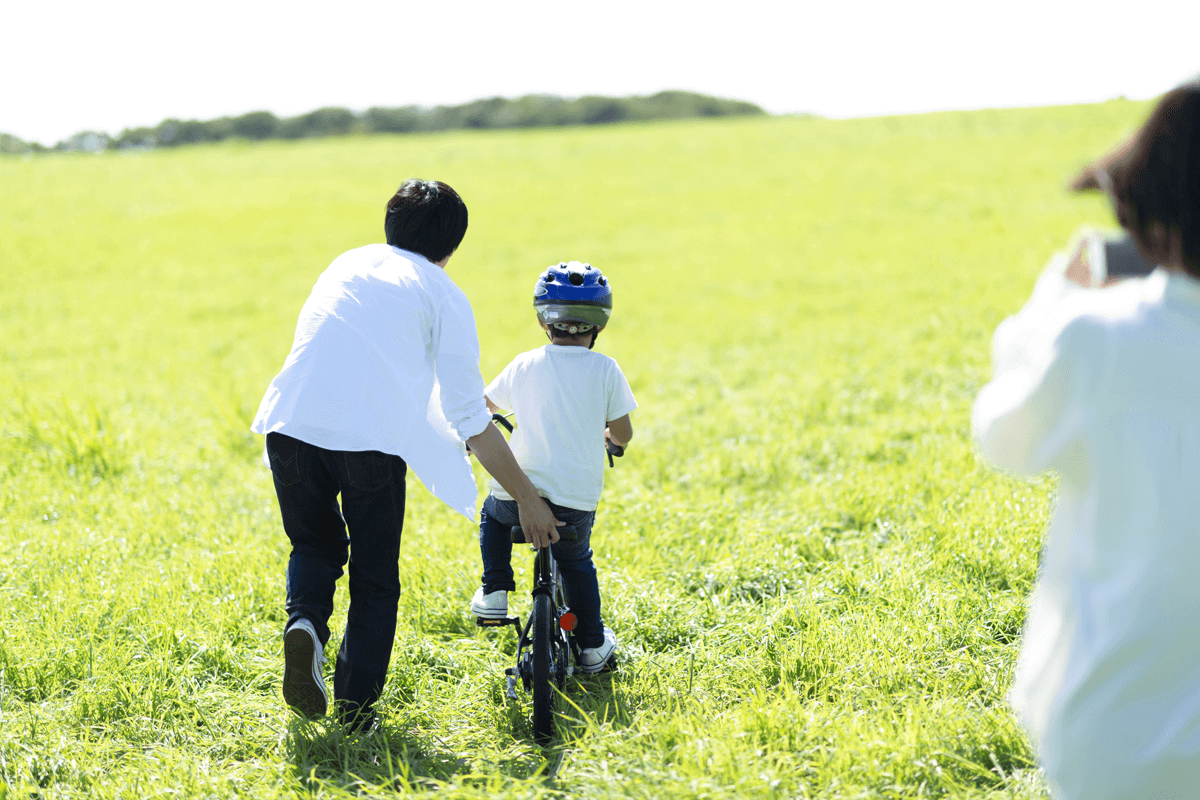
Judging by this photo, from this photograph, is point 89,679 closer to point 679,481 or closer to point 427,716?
point 427,716

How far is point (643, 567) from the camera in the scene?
17.5 ft

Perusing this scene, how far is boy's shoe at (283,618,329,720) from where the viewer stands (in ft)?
11.9

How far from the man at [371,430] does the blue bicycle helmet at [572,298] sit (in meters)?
0.33

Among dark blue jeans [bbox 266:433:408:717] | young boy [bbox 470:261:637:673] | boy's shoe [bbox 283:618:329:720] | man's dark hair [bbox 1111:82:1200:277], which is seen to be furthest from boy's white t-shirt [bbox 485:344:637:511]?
man's dark hair [bbox 1111:82:1200:277]

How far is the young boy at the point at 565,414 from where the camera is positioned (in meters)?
3.82

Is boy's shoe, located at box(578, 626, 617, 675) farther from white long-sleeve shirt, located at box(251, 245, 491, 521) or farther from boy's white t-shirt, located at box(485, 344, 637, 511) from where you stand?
white long-sleeve shirt, located at box(251, 245, 491, 521)

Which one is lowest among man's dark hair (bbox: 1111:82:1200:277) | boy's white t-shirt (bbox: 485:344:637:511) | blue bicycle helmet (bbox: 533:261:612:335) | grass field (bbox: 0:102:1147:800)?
grass field (bbox: 0:102:1147:800)

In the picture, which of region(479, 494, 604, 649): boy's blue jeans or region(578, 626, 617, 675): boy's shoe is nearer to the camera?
region(479, 494, 604, 649): boy's blue jeans

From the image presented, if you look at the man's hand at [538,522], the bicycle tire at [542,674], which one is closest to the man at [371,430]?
the man's hand at [538,522]

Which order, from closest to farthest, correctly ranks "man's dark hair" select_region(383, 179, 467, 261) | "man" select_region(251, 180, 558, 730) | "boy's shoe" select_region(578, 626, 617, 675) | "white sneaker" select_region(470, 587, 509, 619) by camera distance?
"man" select_region(251, 180, 558, 730)
"man's dark hair" select_region(383, 179, 467, 261)
"white sneaker" select_region(470, 587, 509, 619)
"boy's shoe" select_region(578, 626, 617, 675)

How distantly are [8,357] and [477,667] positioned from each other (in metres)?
13.8

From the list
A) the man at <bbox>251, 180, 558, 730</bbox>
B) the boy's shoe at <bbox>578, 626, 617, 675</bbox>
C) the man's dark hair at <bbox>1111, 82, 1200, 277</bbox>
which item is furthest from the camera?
the boy's shoe at <bbox>578, 626, 617, 675</bbox>

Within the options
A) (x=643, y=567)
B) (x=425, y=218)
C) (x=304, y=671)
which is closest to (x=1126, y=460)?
(x=425, y=218)

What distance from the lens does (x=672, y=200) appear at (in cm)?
2942
